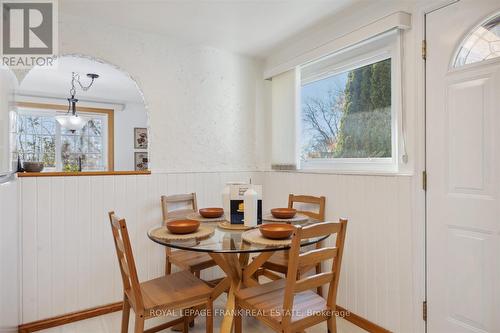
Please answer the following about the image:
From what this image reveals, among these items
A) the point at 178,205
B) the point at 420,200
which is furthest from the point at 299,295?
the point at 178,205

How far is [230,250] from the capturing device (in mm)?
1487

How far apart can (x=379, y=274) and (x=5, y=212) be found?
2.30 metres

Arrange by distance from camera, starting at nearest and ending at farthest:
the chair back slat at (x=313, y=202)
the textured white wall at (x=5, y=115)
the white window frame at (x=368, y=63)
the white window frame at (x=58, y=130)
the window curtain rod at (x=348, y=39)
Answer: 1. the textured white wall at (x=5, y=115)
2. the window curtain rod at (x=348, y=39)
3. the white window frame at (x=368, y=63)
4. the chair back slat at (x=313, y=202)
5. the white window frame at (x=58, y=130)

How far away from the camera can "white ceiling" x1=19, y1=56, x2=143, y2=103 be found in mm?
3736

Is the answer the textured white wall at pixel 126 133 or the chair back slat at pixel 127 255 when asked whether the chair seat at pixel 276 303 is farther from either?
the textured white wall at pixel 126 133

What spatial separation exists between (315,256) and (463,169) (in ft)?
3.29

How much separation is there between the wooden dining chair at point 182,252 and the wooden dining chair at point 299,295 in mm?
555

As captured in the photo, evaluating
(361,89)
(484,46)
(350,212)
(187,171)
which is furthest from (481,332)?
(187,171)

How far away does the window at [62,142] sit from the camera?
4938 mm

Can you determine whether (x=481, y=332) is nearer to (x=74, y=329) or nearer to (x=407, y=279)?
(x=407, y=279)

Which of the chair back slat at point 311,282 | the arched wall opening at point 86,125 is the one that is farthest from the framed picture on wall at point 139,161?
the chair back slat at point 311,282

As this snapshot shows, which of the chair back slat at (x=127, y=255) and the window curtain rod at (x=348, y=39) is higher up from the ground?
the window curtain rod at (x=348, y=39)

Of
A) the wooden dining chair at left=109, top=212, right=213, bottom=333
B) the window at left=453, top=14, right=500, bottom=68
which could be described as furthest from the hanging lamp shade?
the window at left=453, top=14, right=500, bottom=68

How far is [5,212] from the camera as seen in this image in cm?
161
